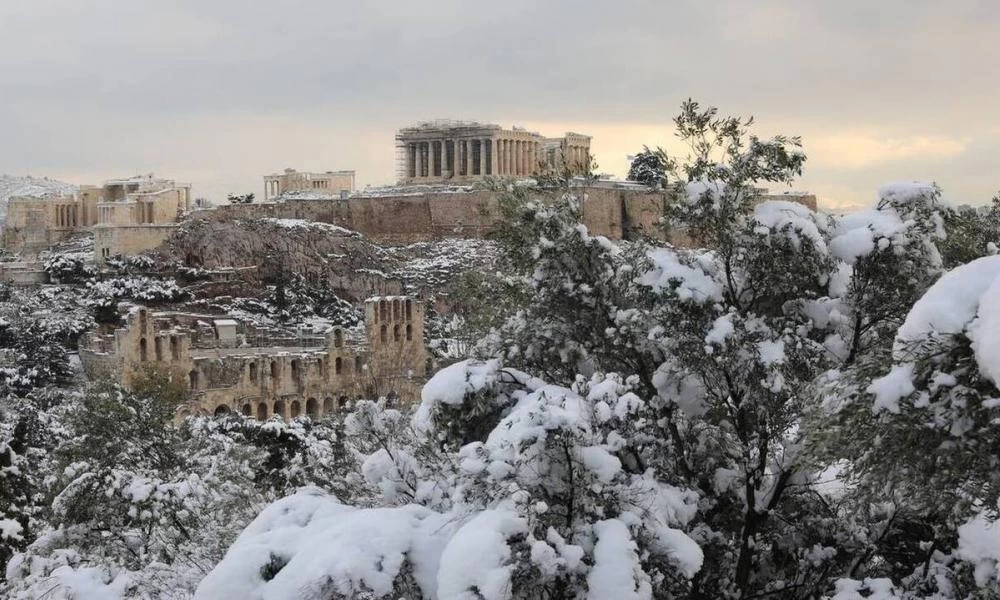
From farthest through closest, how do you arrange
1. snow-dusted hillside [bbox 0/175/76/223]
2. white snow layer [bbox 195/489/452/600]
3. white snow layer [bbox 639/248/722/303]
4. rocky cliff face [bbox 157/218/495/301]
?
snow-dusted hillside [bbox 0/175/76/223] < rocky cliff face [bbox 157/218/495/301] < white snow layer [bbox 639/248/722/303] < white snow layer [bbox 195/489/452/600]

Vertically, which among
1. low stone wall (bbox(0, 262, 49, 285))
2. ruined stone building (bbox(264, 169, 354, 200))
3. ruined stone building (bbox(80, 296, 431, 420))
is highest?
ruined stone building (bbox(264, 169, 354, 200))

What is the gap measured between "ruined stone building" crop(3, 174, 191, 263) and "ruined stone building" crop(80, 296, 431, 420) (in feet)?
71.8

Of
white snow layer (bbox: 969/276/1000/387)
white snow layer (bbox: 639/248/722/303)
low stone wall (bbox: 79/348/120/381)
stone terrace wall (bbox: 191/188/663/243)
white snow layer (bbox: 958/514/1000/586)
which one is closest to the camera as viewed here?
white snow layer (bbox: 969/276/1000/387)

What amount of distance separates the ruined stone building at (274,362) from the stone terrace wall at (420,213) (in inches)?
1049

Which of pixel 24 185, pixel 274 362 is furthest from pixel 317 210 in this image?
pixel 24 185

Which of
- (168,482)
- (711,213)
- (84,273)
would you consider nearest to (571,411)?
(711,213)

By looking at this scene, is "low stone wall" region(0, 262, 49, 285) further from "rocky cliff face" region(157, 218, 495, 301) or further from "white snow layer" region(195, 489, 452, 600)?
"white snow layer" region(195, 489, 452, 600)

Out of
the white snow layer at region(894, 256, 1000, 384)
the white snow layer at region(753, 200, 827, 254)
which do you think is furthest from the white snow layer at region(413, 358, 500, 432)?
the white snow layer at region(894, 256, 1000, 384)

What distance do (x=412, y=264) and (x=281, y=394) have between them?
22382mm

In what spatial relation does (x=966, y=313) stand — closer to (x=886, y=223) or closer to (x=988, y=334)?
(x=988, y=334)

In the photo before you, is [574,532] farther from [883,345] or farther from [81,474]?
[81,474]

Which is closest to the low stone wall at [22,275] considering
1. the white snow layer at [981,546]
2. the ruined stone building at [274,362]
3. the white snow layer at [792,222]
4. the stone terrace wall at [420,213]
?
the ruined stone building at [274,362]

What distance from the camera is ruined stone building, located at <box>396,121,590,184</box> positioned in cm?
7844

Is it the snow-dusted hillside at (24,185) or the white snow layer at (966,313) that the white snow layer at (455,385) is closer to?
the white snow layer at (966,313)
